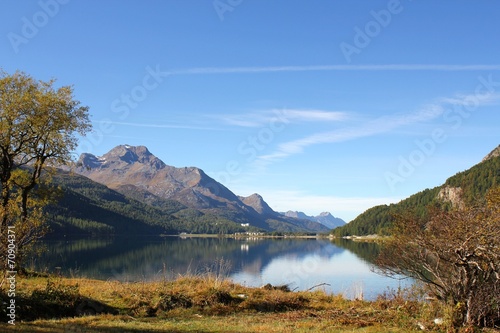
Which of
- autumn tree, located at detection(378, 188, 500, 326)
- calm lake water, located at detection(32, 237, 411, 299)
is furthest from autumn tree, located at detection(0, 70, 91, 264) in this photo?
autumn tree, located at detection(378, 188, 500, 326)

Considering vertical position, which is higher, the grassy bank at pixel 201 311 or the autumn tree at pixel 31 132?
the autumn tree at pixel 31 132

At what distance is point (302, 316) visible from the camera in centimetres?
1892

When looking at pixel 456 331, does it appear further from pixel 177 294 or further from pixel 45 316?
pixel 45 316

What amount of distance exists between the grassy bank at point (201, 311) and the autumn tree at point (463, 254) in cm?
119

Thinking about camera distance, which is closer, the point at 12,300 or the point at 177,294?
the point at 12,300

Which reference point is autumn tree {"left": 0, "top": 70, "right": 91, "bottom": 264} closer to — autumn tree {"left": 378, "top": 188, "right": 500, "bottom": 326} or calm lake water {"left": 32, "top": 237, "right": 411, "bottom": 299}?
calm lake water {"left": 32, "top": 237, "right": 411, "bottom": 299}

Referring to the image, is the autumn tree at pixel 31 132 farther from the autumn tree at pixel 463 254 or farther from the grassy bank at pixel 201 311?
the autumn tree at pixel 463 254

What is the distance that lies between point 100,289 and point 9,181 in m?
13.2

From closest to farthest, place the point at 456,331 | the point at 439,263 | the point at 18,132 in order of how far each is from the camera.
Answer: the point at 456,331 → the point at 439,263 → the point at 18,132

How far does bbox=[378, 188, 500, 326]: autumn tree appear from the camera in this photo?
49.6 ft

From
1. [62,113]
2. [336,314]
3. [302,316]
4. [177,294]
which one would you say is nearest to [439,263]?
[336,314]

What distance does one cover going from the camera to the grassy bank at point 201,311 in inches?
618

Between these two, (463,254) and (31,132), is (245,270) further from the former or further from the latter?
(463,254)

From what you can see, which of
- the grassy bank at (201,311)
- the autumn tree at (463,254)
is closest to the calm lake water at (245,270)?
the grassy bank at (201,311)
